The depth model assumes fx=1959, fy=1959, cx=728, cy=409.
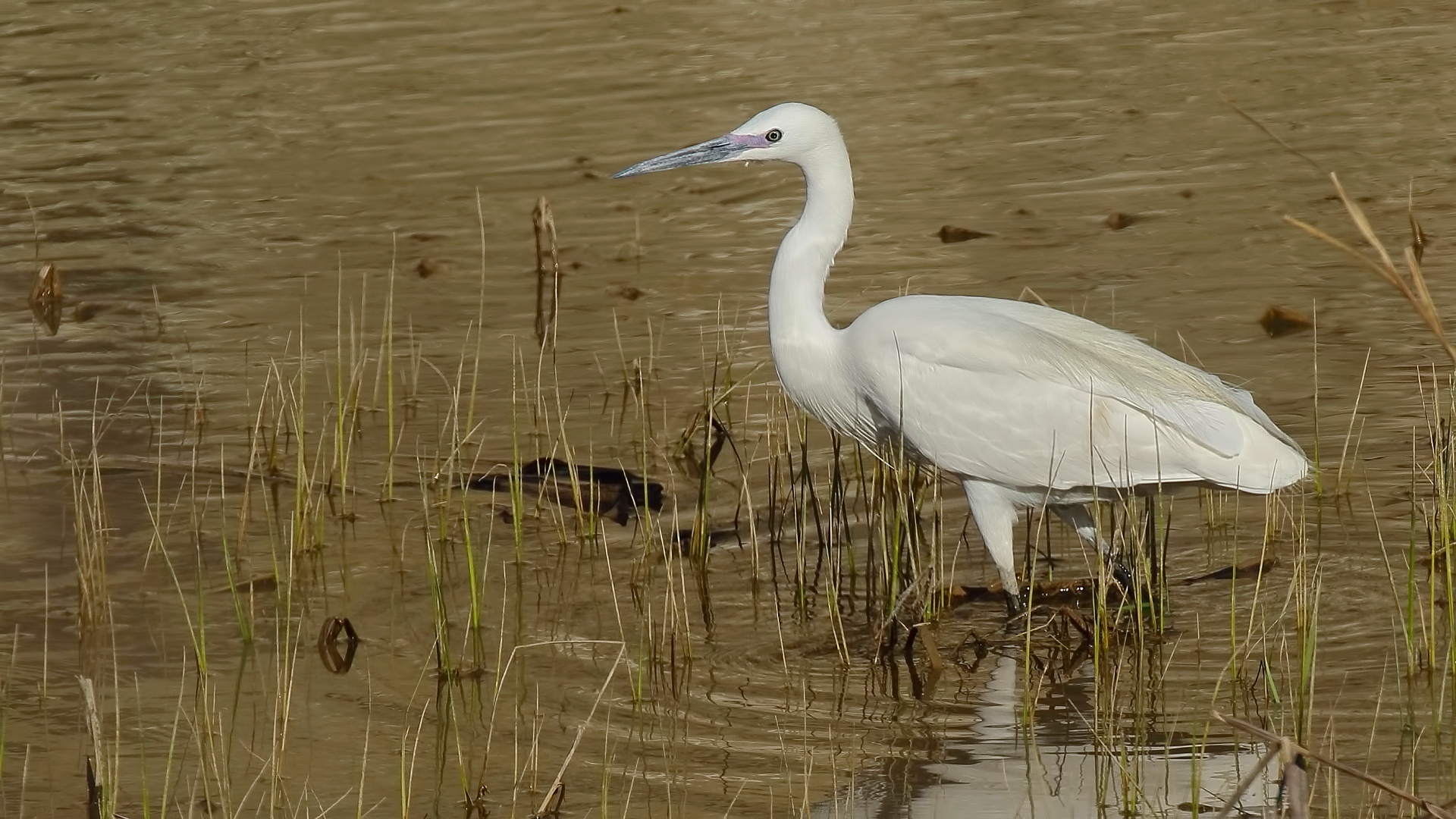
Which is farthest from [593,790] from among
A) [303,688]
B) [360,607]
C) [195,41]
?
[195,41]

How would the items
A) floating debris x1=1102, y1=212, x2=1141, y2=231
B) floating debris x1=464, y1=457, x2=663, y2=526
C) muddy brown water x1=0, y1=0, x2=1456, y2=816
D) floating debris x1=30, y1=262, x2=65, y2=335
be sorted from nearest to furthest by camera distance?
muddy brown water x1=0, y1=0, x2=1456, y2=816 → floating debris x1=464, y1=457, x2=663, y2=526 → floating debris x1=30, y1=262, x2=65, y2=335 → floating debris x1=1102, y1=212, x2=1141, y2=231

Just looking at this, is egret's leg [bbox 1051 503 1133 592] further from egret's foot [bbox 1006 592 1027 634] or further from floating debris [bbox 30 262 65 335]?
floating debris [bbox 30 262 65 335]

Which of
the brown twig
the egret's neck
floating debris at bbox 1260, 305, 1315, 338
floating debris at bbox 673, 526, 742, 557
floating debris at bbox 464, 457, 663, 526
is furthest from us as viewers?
floating debris at bbox 1260, 305, 1315, 338

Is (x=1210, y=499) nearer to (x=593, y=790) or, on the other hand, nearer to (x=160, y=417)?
(x=593, y=790)

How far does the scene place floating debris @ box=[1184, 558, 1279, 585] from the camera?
6332mm

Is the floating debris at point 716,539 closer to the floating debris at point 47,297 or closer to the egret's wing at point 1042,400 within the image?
the egret's wing at point 1042,400

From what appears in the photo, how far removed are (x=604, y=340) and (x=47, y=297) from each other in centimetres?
308

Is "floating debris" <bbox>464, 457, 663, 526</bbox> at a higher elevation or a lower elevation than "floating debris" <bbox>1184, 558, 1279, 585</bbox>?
higher

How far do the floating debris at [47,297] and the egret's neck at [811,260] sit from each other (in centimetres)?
509

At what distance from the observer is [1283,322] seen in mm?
8859

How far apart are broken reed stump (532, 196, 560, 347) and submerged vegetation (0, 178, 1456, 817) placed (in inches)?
67.9

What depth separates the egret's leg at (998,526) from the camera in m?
6.14

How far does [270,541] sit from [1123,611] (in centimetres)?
299

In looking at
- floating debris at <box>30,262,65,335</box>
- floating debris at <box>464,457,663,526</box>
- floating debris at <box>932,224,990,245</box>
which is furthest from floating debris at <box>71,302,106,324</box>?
floating debris at <box>932,224,990,245</box>
